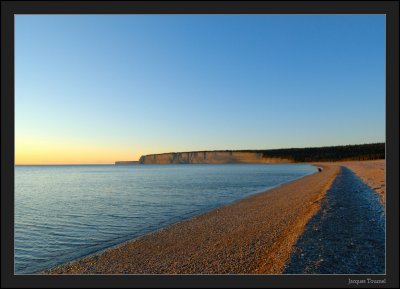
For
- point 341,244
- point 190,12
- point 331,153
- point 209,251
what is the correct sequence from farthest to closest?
point 331,153 → point 209,251 → point 341,244 → point 190,12

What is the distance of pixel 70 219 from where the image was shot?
18.6m

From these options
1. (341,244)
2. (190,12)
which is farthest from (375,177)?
Result: (190,12)

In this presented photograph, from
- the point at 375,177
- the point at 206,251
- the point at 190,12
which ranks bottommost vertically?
the point at 206,251

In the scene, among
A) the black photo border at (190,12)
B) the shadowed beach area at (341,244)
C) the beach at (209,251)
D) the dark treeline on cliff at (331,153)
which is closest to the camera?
the black photo border at (190,12)

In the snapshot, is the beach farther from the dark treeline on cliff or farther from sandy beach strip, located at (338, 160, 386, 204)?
the dark treeline on cliff

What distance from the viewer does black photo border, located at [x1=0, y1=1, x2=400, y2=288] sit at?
16.6ft

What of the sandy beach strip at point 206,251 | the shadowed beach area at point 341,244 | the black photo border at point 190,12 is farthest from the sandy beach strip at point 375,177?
the black photo border at point 190,12

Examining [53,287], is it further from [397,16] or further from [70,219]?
[70,219]

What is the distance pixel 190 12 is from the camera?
531 cm

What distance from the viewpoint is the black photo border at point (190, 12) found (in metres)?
5.06

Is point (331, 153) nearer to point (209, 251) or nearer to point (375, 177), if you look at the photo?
point (375, 177)

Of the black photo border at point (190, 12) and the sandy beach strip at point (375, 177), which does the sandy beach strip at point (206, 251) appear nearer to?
the black photo border at point (190, 12)

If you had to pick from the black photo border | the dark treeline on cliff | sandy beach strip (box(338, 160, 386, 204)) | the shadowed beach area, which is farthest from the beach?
the dark treeline on cliff

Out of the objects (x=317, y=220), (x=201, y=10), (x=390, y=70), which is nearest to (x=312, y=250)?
(x=317, y=220)
